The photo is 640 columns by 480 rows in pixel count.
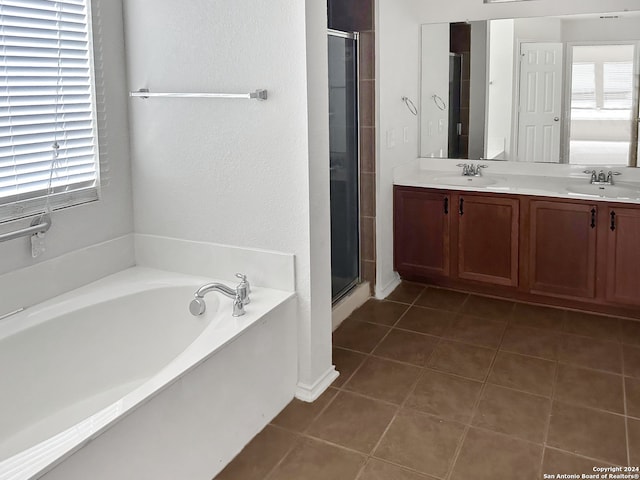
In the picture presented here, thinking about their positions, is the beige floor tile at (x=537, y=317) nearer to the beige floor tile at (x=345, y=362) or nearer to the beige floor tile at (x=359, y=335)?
the beige floor tile at (x=359, y=335)

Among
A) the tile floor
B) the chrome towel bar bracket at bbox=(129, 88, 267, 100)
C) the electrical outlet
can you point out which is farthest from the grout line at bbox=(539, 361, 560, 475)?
the chrome towel bar bracket at bbox=(129, 88, 267, 100)

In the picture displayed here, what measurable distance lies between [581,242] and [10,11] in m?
3.15

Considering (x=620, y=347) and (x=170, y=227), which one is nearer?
(x=170, y=227)

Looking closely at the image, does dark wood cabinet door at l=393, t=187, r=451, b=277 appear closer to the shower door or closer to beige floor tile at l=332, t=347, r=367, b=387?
the shower door

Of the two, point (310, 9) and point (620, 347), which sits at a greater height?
point (310, 9)

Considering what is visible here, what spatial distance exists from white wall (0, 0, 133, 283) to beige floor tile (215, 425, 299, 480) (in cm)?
114

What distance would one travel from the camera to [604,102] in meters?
3.93

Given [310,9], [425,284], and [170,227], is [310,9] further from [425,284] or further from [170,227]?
[425,284]

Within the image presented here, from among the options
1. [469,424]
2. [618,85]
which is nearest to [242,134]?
[469,424]

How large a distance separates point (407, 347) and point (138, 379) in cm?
142

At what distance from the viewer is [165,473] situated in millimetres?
2113

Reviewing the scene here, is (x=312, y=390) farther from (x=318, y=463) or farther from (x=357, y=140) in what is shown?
(x=357, y=140)

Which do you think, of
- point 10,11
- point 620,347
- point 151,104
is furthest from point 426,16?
point 10,11

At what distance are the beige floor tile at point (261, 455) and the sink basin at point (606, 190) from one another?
231 centimetres
